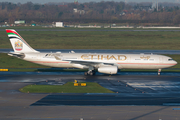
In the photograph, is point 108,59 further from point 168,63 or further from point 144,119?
point 144,119

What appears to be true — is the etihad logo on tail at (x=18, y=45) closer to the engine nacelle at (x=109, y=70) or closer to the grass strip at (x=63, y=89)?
the grass strip at (x=63, y=89)

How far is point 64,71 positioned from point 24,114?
82.5 feet

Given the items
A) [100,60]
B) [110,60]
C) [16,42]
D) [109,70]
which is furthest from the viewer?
[16,42]

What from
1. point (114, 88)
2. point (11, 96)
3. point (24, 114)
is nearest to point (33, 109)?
point (24, 114)

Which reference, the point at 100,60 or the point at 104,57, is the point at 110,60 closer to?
the point at 104,57

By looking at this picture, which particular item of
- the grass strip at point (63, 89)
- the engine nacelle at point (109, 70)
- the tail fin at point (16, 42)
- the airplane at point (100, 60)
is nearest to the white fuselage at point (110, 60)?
the airplane at point (100, 60)

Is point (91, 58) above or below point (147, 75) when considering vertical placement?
above

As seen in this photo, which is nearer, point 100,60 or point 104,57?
point 100,60

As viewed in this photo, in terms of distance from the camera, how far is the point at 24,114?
2341 centimetres

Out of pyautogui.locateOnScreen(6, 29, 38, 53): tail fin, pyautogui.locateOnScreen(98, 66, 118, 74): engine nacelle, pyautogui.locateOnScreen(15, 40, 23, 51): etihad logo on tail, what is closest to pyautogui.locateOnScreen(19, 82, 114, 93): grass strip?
pyautogui.locateOnScreen(98, 66, 118, 74): engine nacelle

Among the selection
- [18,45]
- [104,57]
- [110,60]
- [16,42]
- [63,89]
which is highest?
[16,42]

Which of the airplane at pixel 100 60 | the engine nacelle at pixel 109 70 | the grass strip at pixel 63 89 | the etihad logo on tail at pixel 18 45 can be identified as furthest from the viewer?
the etihad logo on tail at pixel 18 45

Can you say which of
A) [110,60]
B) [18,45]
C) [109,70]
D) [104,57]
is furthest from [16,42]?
[109,70]

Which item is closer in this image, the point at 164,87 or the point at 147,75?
the point at 164,87
